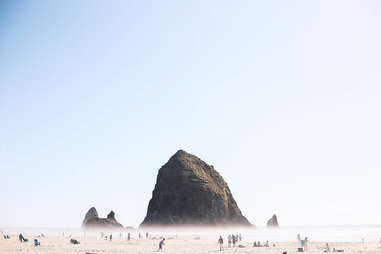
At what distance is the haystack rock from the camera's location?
443 feet

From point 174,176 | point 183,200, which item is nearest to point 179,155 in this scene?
point 174,176

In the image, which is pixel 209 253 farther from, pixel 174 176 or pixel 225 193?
pixel 225 193

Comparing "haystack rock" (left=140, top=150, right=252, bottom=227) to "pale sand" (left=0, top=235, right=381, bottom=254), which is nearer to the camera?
"pale sand" (left=0, top=235, right=381, bottom=254)

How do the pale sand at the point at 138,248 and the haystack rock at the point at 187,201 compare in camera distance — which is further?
the haystack rock at the point at 187,201

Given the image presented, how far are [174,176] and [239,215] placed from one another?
34363mm

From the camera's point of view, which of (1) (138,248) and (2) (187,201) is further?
(2) (187,201)

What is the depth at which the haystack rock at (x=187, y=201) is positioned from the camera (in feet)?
443

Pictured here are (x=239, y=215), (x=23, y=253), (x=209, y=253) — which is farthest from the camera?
(x=239, y=215)

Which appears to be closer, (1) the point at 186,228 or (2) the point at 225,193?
(1) the point at 186,228

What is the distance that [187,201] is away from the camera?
138625 millimetres

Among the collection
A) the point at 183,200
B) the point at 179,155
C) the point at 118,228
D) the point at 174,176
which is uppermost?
the point at 179,155

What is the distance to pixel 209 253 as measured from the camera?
35406mm

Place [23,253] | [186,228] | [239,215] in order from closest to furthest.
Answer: [23,253], [186,228], [239,215]

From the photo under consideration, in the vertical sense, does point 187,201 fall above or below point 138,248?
above
